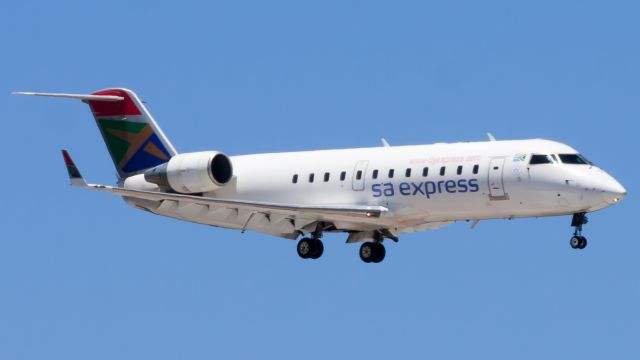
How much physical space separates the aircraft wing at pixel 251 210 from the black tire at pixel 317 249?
2.02 feet

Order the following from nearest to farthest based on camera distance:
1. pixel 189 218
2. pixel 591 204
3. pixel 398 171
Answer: pixel 591 204, pixel 398 171, pixel 189 218

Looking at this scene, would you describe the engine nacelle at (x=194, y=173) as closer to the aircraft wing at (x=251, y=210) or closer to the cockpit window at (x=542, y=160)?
the aircraft wing at (x=251, y=210)

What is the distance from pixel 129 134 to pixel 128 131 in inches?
4.5

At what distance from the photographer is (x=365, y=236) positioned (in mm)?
46375

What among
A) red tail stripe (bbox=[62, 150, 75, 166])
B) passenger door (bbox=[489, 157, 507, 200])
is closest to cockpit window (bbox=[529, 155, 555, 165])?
passenger door (bbox=[489, 157, 507, 200])

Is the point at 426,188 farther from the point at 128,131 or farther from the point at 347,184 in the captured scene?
the point at 128,131

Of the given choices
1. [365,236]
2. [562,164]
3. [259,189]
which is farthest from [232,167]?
[562,164]

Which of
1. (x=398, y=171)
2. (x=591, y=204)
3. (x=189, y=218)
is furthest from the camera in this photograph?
(x=189, y=218)

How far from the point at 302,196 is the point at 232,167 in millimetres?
2786

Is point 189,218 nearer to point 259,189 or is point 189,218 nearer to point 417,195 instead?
point 259,189

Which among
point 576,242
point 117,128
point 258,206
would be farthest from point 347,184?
point 117,128

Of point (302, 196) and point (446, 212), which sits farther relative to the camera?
point (302, 196)

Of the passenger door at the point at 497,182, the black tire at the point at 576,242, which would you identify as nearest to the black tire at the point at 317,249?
the passenger door at the point at 497,182

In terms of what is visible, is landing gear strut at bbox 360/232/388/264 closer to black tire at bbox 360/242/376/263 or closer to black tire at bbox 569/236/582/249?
black tire at bbox 360/242/376/263
